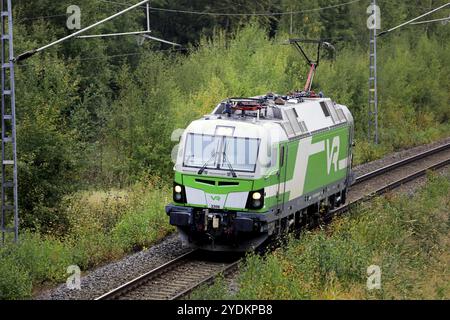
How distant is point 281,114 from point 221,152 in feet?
7.01

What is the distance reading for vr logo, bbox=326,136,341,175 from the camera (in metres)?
23.6

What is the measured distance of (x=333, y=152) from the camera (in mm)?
24109

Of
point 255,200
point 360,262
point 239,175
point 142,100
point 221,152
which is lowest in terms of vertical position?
point 360,262

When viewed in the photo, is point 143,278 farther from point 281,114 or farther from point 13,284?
point 281,114

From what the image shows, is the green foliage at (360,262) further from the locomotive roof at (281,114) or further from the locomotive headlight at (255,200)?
the locomotive roof at (281,114)

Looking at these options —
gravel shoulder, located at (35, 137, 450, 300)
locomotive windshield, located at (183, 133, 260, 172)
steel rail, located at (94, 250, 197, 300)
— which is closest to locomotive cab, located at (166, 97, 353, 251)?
locomotive windshield, located at (183, 133, 260, 172)

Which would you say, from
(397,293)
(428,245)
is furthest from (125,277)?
(428,245)

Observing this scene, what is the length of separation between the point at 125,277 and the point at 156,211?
4805 mm

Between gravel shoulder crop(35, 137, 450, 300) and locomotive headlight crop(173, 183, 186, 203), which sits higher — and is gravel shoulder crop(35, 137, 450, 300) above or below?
below

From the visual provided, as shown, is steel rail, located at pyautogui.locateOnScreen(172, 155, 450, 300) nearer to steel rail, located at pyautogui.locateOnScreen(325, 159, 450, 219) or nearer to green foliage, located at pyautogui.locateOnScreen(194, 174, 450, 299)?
steel rail, located at pyautogui.locateOnScreen(325, 159, 450, 219)

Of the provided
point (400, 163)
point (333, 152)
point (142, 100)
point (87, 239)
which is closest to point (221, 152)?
point (87, 239)

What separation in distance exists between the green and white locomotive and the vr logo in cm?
225

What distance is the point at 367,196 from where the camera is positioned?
2633cm
